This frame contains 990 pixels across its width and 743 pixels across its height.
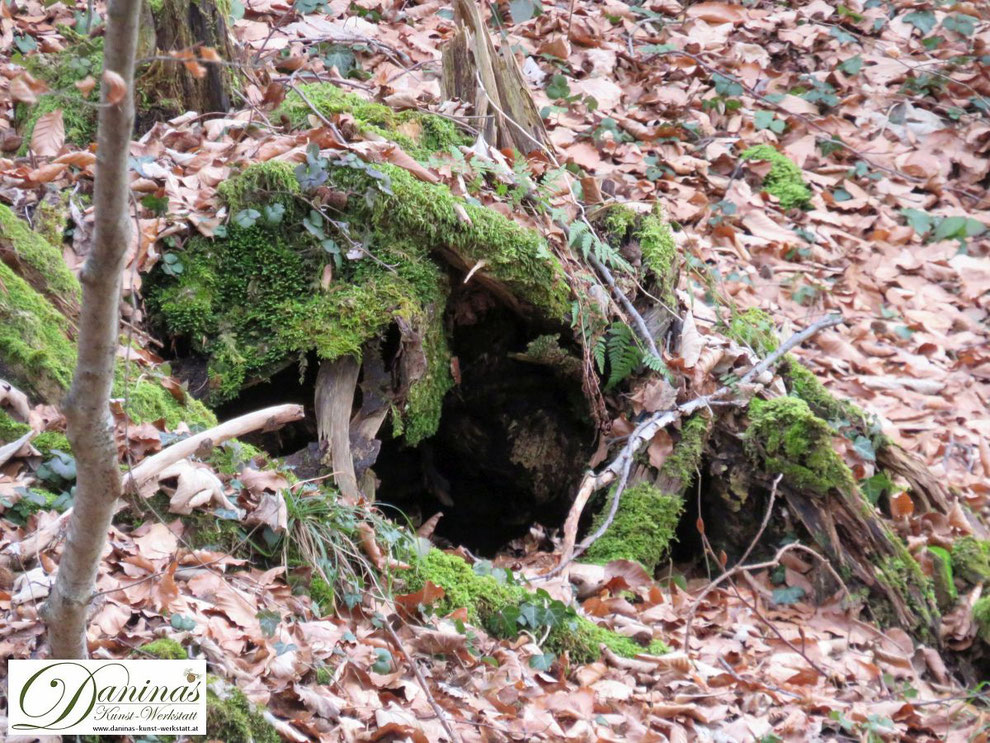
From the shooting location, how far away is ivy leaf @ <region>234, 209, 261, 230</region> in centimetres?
388

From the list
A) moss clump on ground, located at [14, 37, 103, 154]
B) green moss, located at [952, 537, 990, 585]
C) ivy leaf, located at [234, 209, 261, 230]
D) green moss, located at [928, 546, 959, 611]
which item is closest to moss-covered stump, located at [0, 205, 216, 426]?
ivy leaf, located at [234, 209, 261, 230]

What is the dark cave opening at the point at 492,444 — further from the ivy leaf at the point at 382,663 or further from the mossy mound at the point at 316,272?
the ivy leaf at the point at 382,663

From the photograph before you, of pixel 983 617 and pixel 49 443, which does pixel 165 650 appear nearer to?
pixel 49 443

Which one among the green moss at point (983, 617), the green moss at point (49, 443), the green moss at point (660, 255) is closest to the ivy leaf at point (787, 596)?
the green moss at point (983, 617)

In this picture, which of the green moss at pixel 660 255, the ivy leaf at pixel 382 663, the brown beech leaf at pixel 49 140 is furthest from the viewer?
the green moss at pixel 660 255

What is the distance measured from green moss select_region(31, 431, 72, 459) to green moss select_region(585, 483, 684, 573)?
2220 mm

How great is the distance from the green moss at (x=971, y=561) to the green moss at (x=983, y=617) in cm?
19

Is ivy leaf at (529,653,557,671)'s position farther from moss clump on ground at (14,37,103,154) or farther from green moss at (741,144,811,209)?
green moss at (741,144,811,209)

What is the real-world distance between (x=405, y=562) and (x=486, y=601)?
330mm

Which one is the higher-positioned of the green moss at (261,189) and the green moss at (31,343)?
the green moss at (261,189)

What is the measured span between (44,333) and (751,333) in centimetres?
324

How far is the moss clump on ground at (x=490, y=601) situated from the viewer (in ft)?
10.8

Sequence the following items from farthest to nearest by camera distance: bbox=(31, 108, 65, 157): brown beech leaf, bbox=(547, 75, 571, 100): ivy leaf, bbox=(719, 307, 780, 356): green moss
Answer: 1. bbox=(547, 75, 571, 100): ivy leaf
2. bbox=(719, 307, 780, 356): green moss
3. bbox=(31, 108, 65, 157): brown beech leaf

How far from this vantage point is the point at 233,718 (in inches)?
90.1
